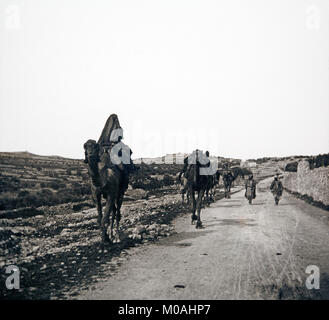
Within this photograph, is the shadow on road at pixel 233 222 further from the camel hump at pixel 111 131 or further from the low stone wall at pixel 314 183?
the low stone wall at pixel 314 183

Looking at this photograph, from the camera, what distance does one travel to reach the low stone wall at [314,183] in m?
16.9

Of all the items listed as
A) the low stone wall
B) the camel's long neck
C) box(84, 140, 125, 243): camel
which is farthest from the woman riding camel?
the low stone wall

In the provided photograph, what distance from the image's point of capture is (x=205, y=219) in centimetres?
1350

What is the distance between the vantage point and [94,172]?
805 centimetres

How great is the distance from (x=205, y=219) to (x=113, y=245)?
20.1ft

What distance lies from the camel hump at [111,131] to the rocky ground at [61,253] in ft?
10.4

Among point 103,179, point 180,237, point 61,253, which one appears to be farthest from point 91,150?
point 180,237

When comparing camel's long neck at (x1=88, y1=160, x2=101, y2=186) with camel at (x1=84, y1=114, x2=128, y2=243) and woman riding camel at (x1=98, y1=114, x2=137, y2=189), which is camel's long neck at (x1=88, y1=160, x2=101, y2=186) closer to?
camel at (x1=84, y1=114, x2=128, y2=243)

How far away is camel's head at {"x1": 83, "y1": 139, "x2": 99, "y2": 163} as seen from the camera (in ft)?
25.3

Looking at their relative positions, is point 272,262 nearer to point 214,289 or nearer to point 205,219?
point 214,289

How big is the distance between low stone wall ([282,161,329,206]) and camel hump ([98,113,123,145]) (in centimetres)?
1283

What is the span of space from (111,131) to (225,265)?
520cm
